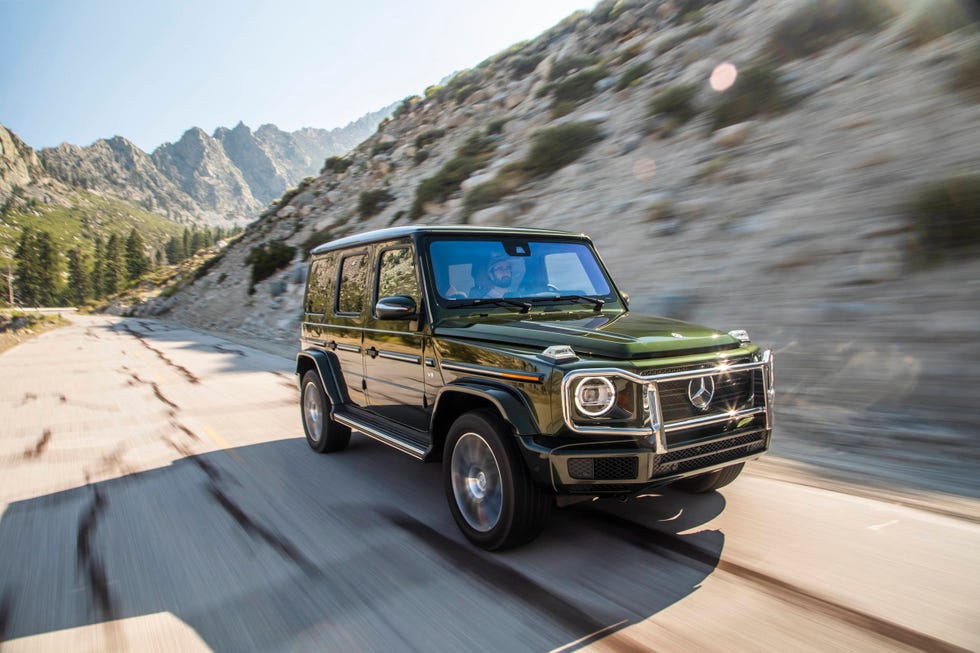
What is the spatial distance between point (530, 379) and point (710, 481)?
169cm

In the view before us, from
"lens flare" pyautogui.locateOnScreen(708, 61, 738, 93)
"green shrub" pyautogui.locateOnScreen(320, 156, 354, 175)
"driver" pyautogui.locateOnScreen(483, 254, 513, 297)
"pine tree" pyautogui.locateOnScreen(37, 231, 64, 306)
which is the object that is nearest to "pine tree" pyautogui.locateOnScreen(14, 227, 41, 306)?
"pine tree" pyautogui.locateOnScreen(37, 231, 64, 306)

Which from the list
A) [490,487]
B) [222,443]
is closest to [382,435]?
[490,487]

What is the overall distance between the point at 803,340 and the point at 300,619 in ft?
18.7

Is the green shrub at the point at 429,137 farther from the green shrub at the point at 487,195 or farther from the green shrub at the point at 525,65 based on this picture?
the green shrub at the point at 487,195

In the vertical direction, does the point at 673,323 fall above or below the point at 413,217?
below

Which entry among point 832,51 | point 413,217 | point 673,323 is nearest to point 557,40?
point 413,217

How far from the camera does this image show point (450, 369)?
159 inches

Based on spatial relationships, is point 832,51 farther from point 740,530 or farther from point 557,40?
point 557,40

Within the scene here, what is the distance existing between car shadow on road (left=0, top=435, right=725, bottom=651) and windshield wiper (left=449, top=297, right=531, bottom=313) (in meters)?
1.37

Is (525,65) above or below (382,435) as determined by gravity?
above

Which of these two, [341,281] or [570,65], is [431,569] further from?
[570,65]

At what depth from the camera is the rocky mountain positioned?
571cm

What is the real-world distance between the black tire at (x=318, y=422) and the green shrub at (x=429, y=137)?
24241mm

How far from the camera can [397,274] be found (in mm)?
4812
